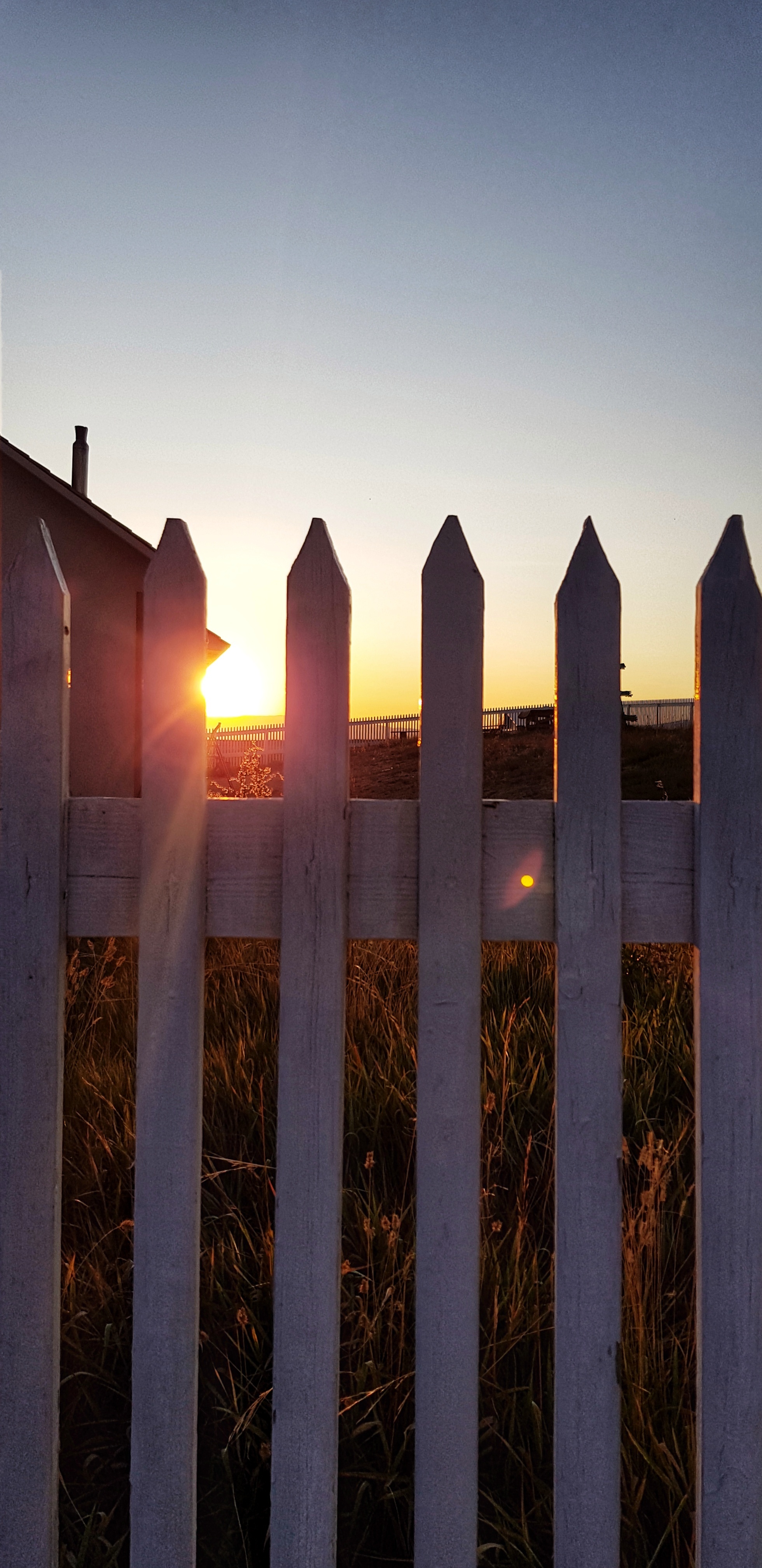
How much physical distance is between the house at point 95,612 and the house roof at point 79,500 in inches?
0.4

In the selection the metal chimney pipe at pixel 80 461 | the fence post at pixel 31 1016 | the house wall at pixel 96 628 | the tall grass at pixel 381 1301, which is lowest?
the tall grass at pixel 381 1301

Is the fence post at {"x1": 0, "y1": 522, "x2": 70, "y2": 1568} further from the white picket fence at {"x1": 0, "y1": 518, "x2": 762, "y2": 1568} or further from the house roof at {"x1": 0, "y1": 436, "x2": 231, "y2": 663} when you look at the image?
the house roof at {"x1": 0, "y1": 436, "x2": 231, "y2": 663}

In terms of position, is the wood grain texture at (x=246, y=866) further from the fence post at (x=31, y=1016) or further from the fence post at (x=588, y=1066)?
the fence post at (x=588, y=1066)

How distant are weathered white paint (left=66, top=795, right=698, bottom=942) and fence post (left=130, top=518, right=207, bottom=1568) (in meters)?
0.04

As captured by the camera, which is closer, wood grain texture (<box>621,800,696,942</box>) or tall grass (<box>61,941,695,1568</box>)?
wood grain texture (<box>621,800,696,942</box>)

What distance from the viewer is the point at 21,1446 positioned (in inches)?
54.9

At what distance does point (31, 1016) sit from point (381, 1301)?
1034 mm

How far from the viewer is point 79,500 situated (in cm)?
1136

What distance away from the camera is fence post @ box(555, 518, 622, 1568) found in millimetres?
1342

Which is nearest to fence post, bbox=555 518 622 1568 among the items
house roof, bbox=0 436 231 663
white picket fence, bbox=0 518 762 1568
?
white picket fence, bbox=0 518 762 1568

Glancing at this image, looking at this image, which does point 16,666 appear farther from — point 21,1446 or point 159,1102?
point 21,1446

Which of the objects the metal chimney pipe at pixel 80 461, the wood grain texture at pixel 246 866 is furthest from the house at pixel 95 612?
the wood grain texture at pixel 246 866

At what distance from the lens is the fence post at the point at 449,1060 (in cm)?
133

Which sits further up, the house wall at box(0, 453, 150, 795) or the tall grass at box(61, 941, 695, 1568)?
the house wall at box(0, 453, 150, 795)
